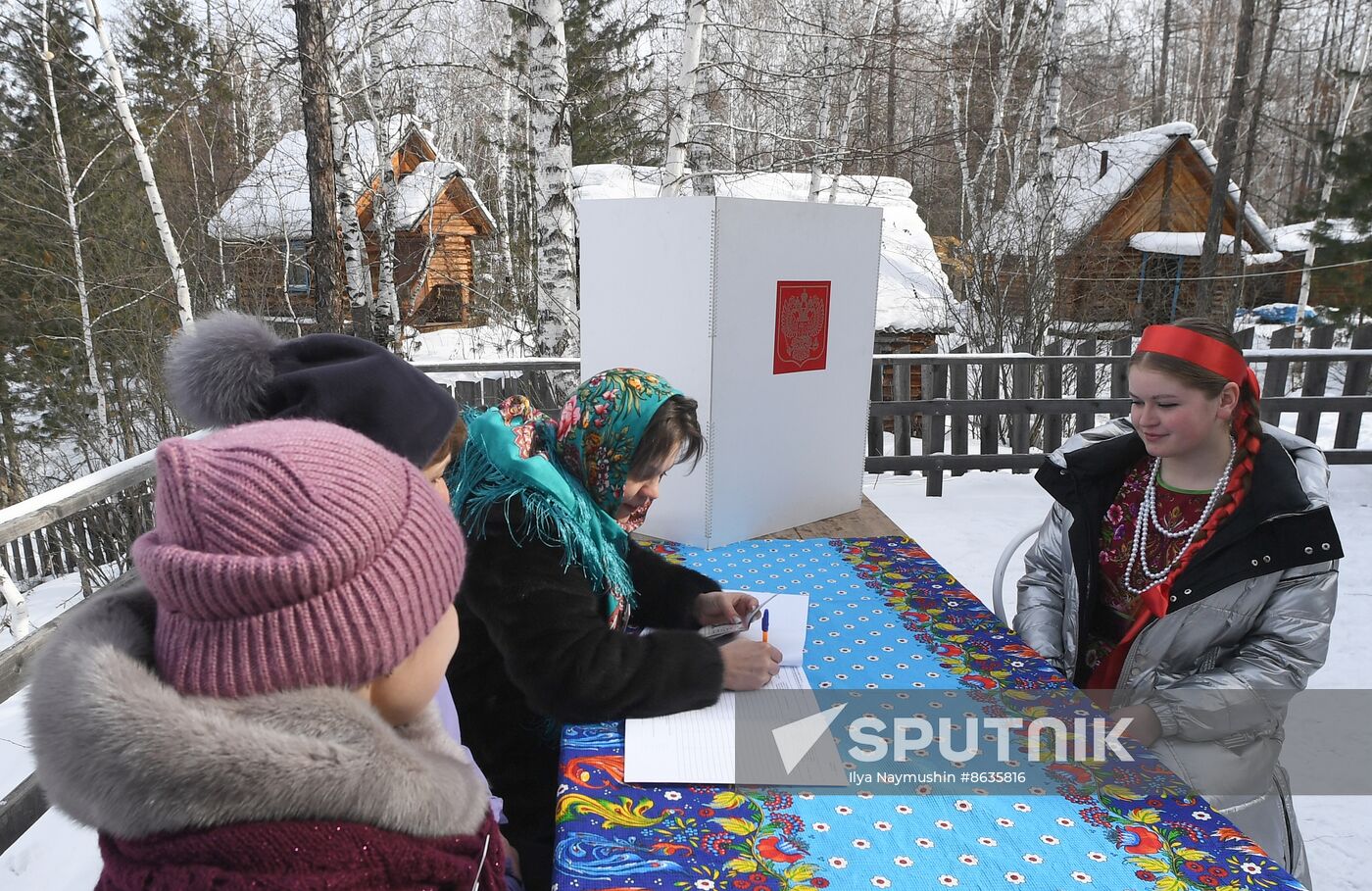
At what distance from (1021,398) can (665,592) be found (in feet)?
17.2

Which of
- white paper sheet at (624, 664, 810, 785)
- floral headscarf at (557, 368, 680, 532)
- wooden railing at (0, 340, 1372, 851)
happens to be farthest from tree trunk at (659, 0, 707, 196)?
white paper sheet at (624, 664, 810, 785)

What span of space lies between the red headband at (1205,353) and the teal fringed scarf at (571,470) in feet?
3.90

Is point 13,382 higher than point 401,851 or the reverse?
the reverse

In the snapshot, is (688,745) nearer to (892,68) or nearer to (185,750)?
(185,750)

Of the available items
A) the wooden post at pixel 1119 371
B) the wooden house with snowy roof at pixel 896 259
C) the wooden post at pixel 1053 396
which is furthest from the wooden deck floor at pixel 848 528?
the wooden house with snowy roof at pixel 896 259

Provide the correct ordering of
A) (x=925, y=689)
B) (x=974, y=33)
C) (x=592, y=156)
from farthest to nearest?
(x=592, y=156) < (x=974, y=33) < (x=925, y=689)

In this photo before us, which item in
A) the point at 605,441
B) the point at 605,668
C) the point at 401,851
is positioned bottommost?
the point at 605,668

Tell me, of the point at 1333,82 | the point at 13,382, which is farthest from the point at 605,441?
the point at 1333,82

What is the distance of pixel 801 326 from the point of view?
286 cm

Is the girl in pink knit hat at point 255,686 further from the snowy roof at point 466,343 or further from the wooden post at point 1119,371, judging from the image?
the snowy roof at point 466,343

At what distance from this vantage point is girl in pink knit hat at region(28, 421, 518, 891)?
0.69 m

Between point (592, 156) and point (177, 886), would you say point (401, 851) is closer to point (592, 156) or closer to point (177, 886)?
point (177, 886)

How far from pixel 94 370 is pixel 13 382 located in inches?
91.9

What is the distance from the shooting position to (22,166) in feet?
33.2
